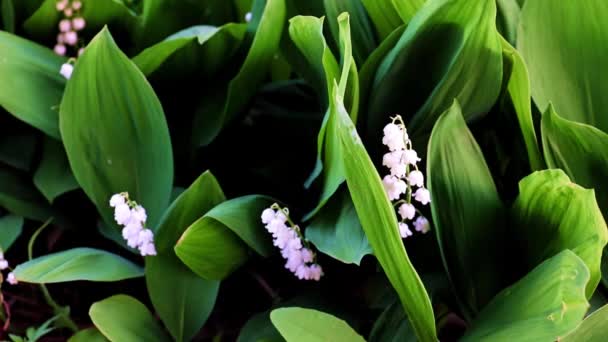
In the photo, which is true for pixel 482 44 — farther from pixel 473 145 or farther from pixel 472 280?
pixel 472 280

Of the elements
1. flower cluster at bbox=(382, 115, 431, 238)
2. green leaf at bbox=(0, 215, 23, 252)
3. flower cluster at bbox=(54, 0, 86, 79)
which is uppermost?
flower cluster at bbox=(54, 0, 86, 79)

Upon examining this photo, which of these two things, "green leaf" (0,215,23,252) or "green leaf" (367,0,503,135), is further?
"green leaf" (0,215,23,252)

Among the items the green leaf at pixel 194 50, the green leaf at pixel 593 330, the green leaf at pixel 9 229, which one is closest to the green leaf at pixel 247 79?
the green leaf at pixel 194 50

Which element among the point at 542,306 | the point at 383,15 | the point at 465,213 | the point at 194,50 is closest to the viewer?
the point at 542,306

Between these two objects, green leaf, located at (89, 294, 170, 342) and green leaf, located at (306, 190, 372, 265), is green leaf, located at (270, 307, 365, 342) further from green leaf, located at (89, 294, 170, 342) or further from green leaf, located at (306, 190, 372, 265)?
green leaf, located at (89, 294, 170, 342)

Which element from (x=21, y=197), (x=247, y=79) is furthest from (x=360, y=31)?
(x=21, y=197)

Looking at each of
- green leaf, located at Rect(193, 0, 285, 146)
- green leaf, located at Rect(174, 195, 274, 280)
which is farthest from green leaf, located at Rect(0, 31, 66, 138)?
green leaf, located at Rect(174, 195, 274, 280)

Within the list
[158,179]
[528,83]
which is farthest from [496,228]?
[158,179]

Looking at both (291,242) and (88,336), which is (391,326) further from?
(88,336)

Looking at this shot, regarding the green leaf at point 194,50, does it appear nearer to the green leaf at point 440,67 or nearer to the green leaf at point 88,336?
the green leaf at point 440,67
